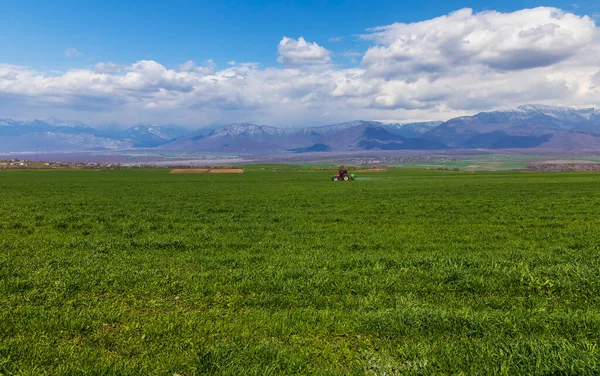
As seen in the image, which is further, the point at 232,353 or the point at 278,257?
the point at 278,257

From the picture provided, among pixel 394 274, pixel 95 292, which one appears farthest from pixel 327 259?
pixel 95 292

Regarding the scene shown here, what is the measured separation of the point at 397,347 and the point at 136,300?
6.36 metres

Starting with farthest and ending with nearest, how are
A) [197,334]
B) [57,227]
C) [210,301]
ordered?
[57,227] → [210,301] → [197,334]

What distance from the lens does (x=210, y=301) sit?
8.65 m

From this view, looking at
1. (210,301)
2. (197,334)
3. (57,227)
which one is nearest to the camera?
(197,334)

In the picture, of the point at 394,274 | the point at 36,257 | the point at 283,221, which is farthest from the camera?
the point at 283,221

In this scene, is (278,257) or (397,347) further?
(278,257)

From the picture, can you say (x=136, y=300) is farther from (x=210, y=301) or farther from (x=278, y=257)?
(x=278, y=257)

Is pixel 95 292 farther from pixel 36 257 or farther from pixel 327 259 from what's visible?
pixel 327 259

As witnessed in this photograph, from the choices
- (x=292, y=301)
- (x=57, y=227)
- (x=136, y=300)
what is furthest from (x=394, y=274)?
(x=57, y=227)

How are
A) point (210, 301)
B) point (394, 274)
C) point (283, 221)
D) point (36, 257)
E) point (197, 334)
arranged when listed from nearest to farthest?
1. point (197, 334)
2. point (210, 301)
3. point (394, 274)
4. point (36, 257)
5. point (283, 221)

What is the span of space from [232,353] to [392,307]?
3858 millimetres

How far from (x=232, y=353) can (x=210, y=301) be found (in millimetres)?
2860

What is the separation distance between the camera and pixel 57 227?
61.8ft
